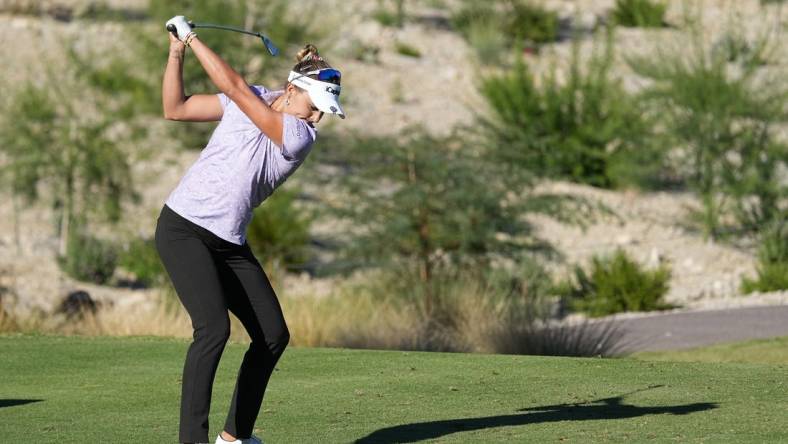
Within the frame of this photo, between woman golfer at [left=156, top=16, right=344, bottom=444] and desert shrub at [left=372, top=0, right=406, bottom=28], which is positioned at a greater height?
desert shrub at [left=372, top=0, right=406, bottom=28]

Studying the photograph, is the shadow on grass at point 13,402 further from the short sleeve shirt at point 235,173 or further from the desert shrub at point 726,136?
the desert shrub at point 726,136

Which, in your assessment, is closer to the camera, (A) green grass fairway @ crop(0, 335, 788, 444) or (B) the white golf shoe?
(B) the white golf shoe

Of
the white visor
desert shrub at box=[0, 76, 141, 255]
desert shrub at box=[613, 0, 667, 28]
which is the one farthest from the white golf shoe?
desert shrub at box=[613, 0, 667, 28]

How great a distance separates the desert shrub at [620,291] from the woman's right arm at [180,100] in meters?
15.5

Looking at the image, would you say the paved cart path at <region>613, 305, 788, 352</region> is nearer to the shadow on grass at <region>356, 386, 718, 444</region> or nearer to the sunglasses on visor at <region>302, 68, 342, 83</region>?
the shadow on grass at <region>356, 386, 718, 444</region>

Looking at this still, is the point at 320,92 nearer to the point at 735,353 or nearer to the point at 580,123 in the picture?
the point at 735,353

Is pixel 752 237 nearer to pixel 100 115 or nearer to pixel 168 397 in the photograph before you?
pixel 100 115

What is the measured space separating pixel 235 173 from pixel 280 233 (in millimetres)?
18272

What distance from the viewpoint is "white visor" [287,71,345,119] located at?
21.4 ft

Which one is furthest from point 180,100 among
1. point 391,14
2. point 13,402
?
point 391,14

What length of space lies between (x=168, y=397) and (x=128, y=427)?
1.30 meters

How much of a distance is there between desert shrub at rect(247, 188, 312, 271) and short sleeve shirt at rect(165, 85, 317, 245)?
56.7 ft

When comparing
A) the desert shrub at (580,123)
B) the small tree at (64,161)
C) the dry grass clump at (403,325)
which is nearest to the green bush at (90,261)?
the small tree at (64,161)

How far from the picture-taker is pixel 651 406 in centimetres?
838
